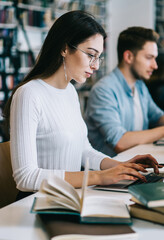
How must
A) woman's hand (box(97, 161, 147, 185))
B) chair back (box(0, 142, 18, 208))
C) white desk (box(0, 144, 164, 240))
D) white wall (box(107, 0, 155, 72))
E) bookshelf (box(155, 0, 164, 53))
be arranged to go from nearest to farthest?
1. white desk (box(0, 144, 164, 240))
2. woman's hand (box(97, 161, 147, 185))
3. chair back (box(0, 142, 18, 208))
4. white wall (box(107, 0, 155, 72))
5. bookshelf (box(155, 0, 164, 53))

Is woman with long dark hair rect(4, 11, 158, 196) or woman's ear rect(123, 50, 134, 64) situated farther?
woman's ear rect(123, 50, 134, 64)

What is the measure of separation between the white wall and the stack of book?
242 inches

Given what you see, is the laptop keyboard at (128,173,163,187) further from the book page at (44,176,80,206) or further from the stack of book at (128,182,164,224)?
the book page at (44,176,80,206)

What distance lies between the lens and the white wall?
6.75 metres

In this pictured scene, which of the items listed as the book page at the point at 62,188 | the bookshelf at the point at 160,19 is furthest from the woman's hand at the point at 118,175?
the bookshelf at the point at 160,19

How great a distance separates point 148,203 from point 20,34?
15.7 feet

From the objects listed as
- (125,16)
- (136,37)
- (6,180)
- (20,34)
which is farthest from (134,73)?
(125,16)

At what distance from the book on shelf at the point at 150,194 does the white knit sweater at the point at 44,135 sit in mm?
345

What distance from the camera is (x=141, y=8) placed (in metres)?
6.76

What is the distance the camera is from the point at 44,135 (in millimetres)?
1354

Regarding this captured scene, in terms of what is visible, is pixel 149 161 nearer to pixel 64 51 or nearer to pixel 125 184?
pixel 125 184

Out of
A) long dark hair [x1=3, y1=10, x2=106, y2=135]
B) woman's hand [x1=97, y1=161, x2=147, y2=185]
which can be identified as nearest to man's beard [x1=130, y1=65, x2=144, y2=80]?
long dark hair [x1=3, y1=10, x2=106, y2=135]

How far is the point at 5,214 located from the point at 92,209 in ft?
0.83

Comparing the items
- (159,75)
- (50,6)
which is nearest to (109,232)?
(159,75)
